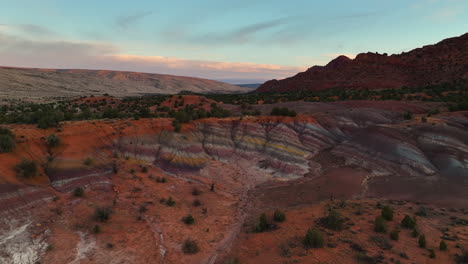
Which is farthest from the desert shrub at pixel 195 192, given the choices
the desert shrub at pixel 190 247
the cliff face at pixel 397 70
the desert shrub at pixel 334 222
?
the cliff face at pixel 397 70

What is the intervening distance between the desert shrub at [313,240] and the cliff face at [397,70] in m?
67.6

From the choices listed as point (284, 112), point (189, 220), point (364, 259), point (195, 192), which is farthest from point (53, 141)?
point (284, 112)

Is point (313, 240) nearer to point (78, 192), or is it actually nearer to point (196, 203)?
point (196, 203)

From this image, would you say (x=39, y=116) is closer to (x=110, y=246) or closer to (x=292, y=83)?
(x=110, y=246)

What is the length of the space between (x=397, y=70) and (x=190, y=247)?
83.0m

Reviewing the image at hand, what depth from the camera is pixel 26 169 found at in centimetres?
1459

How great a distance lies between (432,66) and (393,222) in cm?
7583

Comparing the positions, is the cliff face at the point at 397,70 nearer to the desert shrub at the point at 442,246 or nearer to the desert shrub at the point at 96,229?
the desert shrub at the point at 442,246

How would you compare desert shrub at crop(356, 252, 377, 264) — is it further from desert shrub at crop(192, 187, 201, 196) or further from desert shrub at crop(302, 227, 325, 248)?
desert shrub at crop(192, 187, 201, 196)

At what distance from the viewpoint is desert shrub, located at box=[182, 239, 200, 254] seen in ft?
37.9

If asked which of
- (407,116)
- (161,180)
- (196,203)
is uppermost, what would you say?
(407,116)

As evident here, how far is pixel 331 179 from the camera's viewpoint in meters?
20.2

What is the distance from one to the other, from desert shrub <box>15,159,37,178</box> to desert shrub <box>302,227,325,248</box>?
14793mm

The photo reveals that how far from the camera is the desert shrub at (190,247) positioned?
1155 centimetres
